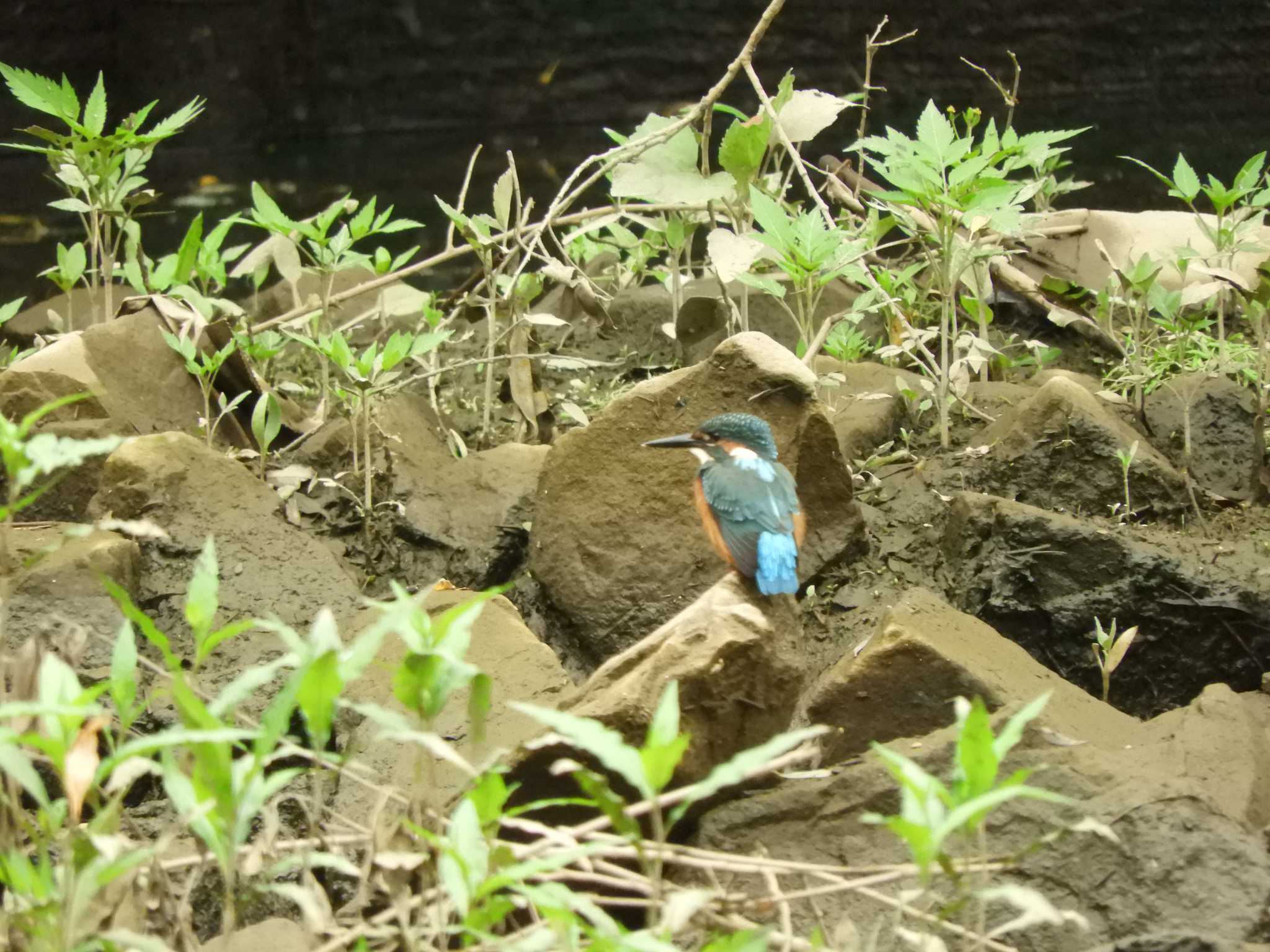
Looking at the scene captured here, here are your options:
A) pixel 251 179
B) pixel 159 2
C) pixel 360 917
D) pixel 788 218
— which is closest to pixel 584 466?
pixel 788 218

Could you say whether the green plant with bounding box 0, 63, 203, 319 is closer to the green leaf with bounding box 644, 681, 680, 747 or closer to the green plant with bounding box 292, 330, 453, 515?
the green plant with bounding box 292, 330, 453, 515

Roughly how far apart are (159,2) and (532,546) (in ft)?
9.80

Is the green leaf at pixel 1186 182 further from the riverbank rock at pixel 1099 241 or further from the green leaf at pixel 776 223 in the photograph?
the green leaf at pixel 776 223

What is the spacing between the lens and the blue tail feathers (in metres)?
2.43

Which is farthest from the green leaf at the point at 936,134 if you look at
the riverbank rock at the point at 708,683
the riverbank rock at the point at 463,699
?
the riverbank rock at the point at 463,699

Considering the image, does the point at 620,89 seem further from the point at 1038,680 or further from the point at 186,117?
the point at 1038,680

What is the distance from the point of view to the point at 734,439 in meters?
2.68

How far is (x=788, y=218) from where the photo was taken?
10.6 ft

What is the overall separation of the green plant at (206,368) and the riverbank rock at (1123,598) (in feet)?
6.16

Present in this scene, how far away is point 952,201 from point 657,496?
1020 millimetres

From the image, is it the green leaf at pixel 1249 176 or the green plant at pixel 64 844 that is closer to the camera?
the green plant at pixel 64 844

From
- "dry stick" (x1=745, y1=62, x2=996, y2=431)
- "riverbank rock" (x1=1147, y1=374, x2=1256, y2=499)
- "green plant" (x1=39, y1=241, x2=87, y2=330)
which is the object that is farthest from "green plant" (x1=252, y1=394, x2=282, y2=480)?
"riverbank rock" (x1=1147, y1=374, x2=1256, y2=499)

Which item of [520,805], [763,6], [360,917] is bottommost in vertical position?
[520,805]

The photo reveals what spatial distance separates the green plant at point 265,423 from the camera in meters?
3.24
